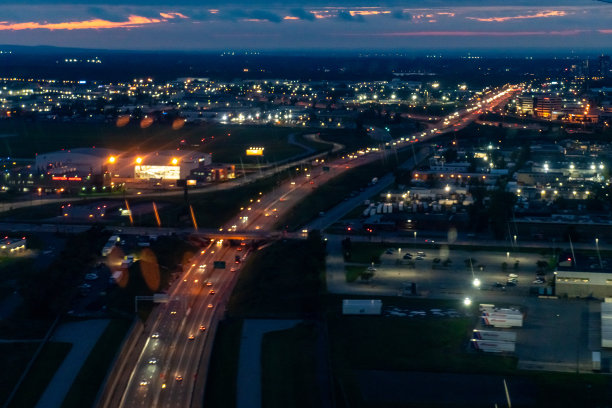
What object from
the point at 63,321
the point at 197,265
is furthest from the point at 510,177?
the point at 63,321

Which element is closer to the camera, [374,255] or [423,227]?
[374,255]

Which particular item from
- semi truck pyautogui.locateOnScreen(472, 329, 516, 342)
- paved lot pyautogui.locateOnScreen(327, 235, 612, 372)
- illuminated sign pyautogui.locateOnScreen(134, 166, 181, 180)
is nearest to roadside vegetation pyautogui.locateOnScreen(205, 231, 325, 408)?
paved lot pyautogui.locateOnScreen(327, 235, 612, 372)

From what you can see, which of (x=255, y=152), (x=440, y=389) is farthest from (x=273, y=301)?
(x=255, y=152)

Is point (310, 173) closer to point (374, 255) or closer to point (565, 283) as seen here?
point (374, 255)

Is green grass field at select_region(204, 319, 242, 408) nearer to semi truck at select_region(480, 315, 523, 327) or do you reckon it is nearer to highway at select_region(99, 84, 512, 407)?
highway at select_region(99, 84, 512, 407)

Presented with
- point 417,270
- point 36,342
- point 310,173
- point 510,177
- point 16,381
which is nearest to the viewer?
point 16,381

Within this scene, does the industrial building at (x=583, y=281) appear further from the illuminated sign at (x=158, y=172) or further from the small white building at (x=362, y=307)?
the illuminated sign at (x=158, y=172)
